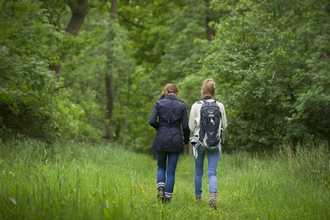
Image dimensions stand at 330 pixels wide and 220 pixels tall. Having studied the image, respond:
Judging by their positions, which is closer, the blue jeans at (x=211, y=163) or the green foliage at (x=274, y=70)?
the blue jeans at (x=211, y=163)

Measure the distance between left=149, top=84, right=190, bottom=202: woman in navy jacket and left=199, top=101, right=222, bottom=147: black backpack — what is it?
0.39 meters

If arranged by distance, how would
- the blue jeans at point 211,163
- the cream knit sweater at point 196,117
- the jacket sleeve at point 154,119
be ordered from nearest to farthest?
the blue jeans at point 211,163 < the cream knit sweater at point 196,117 < the jacket sleeve at point 154,119

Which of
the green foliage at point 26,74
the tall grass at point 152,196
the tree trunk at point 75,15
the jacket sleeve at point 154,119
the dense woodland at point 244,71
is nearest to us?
the tall grass at point 152,196

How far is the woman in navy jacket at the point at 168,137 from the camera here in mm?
5145

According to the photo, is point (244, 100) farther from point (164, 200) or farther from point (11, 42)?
point (11, 42)

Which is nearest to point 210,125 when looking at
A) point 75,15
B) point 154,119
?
point 154,119

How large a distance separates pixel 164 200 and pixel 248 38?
739 cm

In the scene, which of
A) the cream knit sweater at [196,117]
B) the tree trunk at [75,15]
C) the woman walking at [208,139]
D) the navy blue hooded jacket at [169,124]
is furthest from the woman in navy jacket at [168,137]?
the tree trunk at [75,15]

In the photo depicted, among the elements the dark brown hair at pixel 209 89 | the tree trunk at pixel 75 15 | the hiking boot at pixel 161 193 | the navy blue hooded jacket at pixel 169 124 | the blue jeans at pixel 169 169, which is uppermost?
the tree trunk at pixel 75 15

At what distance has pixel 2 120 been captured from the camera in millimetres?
→ 9898

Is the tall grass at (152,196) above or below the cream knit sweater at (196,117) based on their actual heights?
below

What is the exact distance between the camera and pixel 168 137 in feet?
16.9

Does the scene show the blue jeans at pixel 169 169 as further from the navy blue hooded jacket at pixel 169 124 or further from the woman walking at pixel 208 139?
the woman walking at pixel 208 139

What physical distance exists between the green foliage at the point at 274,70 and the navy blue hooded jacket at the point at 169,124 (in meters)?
4.71
